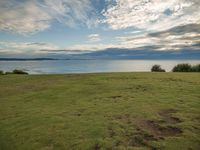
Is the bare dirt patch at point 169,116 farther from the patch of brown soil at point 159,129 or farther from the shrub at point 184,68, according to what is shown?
the shrub at point 184,68

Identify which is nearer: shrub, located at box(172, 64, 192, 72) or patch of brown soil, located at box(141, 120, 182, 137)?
patch of brown soil, located at box(141, 120, 182, 137)

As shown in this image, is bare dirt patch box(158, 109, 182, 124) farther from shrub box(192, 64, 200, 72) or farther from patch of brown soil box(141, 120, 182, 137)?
shrub box(192, 64, 200, 72)

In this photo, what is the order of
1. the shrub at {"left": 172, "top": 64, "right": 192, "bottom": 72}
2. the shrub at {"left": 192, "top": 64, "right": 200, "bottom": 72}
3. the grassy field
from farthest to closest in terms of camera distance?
the shrub at {"left": 172, "top": 64, "right": 192, "bottom": 72} → the shrub at {"left": 192, "top": 64, "right": 200, "bottom": 72} → the grassy field

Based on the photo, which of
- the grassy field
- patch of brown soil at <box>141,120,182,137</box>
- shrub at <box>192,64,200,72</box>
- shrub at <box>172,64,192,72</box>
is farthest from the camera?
shrub at <box>172,64,192,72</box>

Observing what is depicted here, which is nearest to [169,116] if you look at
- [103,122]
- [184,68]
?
[103,122]

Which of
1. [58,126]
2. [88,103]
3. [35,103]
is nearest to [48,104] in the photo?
[35,103]

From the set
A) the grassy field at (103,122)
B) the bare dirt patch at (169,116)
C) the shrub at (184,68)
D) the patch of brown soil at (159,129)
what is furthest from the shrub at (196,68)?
the patch of brown soil at (159,129)

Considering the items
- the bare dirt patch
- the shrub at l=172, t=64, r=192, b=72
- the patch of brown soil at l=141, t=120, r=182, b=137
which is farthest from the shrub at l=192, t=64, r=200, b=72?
the patch of brown soil at l=141, t=120, r=182, b=137

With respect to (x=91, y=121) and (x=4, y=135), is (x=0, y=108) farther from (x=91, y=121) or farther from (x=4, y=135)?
(x=91, y=121)

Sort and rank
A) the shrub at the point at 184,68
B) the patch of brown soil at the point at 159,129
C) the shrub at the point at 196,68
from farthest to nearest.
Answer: the shrub at the point at 184,68, the shrub at the point at 196,68, the patch of brown soil at the point at 159,129

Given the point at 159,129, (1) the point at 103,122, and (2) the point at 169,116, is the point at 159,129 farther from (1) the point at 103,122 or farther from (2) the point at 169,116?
(1) the point at 103,122

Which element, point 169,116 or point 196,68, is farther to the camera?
point 196,68

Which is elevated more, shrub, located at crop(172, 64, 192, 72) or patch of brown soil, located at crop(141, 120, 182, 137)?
shrub, located at crop(172, 64, 192, 72)

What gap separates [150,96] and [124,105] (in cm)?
219
